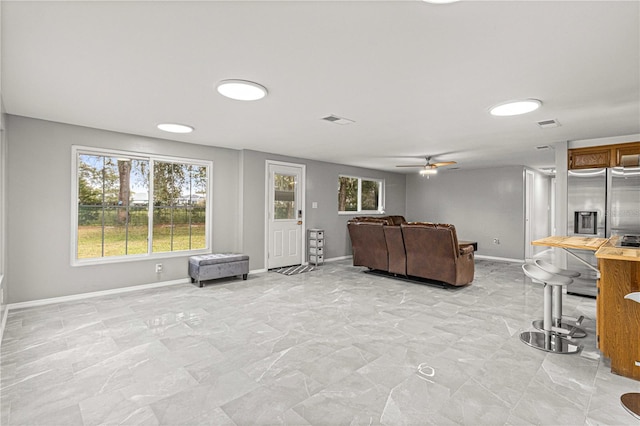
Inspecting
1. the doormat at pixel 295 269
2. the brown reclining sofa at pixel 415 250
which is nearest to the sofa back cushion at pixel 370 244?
the brown reclining sofa at pixel 415 250

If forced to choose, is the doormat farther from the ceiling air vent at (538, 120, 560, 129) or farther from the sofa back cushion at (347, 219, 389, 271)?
the ceiling air vent at (538, 120, 560, 129)

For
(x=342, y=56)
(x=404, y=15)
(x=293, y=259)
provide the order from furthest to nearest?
1. (x=293, y=259)
2. (x=342, y=56)
3. (x=404, y=15)

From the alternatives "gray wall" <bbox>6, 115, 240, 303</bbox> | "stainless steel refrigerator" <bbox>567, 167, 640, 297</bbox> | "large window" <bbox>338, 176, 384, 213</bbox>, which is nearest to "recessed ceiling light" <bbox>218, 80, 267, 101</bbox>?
"gray wall" <bbox>6, 115, 240, 303</bbox>

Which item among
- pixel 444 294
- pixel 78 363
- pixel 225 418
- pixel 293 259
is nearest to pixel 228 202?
pixel 293 259

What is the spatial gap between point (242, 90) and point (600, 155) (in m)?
A: 5.19

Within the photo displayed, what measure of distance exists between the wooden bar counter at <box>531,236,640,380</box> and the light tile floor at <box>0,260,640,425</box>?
0.13 metres

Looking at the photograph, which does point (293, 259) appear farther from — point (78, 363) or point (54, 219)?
point (78, 363)

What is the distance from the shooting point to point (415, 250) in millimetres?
5086

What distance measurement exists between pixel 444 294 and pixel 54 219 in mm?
5381

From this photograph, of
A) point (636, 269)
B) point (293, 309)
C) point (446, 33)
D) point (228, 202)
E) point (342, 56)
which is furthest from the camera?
point (228, 202)

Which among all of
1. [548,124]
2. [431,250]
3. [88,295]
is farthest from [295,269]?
[548,124]

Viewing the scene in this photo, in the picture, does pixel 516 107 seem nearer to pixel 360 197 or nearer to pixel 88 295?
pixel 360 197

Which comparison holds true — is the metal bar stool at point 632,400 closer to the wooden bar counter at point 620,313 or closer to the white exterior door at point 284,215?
the wooden bar counter at point 620,313

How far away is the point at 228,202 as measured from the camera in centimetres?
572
